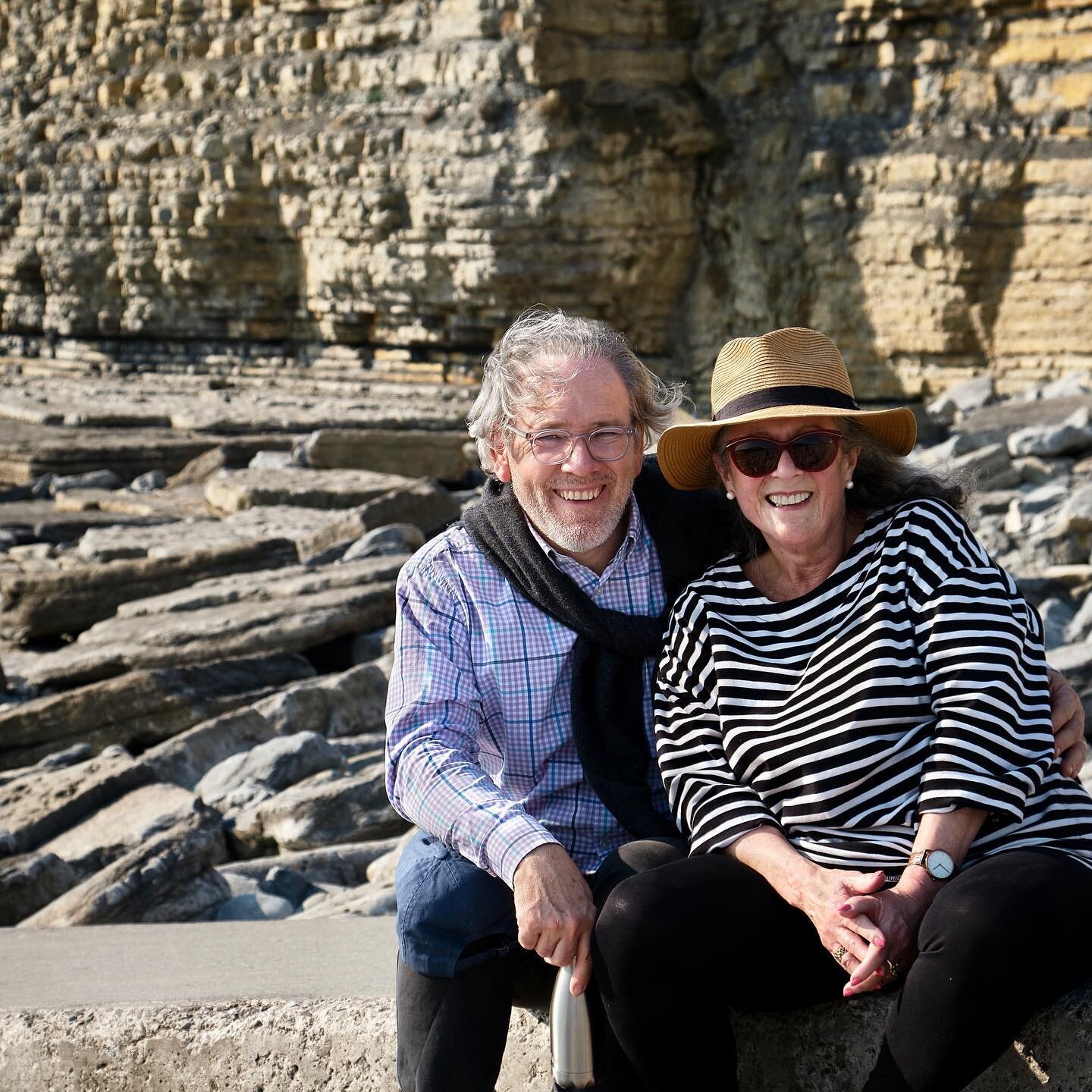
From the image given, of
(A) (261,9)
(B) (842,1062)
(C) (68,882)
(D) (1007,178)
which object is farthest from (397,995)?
(A) (261,9)

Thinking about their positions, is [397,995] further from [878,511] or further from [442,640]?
[878,511]

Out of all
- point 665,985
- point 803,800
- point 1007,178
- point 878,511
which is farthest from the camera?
point 1007,178

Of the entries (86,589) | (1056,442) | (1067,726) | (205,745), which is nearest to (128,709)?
(205,745)

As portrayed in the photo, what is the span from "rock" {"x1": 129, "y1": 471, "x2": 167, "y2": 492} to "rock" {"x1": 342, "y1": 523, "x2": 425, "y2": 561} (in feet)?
14.4

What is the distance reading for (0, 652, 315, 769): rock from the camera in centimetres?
634

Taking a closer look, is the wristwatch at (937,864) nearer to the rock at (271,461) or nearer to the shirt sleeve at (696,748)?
the shirt sleeve at (696,748)

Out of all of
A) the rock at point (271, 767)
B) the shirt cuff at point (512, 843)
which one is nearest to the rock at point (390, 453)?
the rock at point (271, 767)

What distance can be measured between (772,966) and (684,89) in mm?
16019

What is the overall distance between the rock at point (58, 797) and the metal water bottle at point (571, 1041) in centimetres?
305

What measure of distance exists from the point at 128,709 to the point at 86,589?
2031mm

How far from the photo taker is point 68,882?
4.46 meters

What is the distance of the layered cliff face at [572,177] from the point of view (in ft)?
46.4

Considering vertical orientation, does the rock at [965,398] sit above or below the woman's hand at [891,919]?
below

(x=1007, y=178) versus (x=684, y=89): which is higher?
(x=684, y=89)
